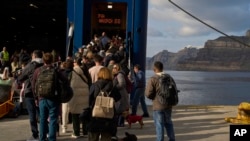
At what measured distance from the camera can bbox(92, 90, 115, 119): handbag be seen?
6.88 m

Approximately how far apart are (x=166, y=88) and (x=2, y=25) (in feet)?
134

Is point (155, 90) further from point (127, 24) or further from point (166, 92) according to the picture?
point (127, 24)

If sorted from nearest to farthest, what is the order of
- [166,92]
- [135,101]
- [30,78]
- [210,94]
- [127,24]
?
[166,92] < [30,78] < [135,101] < [127,24] < [210,94]

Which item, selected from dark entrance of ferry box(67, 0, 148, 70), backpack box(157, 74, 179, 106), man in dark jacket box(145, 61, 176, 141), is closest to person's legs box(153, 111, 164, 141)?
man in dark jacket box(145, 61, 176, 141)

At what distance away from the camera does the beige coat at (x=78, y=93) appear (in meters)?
8.87

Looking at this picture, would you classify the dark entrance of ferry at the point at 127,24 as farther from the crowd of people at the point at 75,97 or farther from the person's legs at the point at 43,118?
the person's legs at the point at 43,118

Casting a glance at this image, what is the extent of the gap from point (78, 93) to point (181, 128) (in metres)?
3.10

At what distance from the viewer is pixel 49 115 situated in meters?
7.60

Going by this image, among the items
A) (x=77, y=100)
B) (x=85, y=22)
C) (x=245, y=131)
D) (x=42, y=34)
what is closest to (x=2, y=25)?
(x=42, y=34)

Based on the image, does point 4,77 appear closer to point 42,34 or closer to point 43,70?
point 43,70

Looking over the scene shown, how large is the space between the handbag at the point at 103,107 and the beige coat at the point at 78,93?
6.57 ft

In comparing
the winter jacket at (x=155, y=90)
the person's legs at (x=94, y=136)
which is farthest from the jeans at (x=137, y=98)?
the person's legs at (x=94, y=136)

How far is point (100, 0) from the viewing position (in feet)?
61.8

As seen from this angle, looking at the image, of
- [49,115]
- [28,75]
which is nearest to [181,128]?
[49,115]
